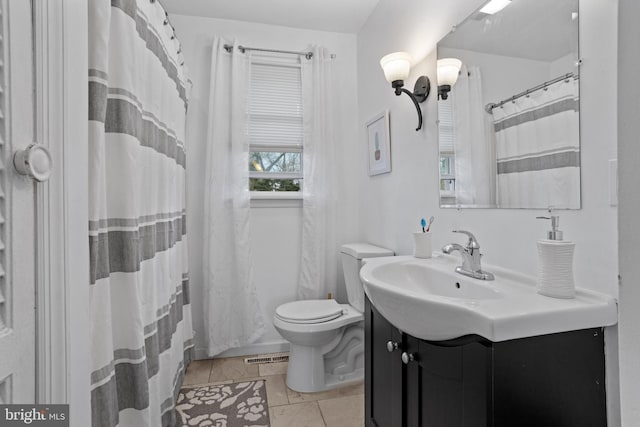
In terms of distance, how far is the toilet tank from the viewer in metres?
1.99

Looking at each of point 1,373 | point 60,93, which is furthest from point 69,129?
point 1,373

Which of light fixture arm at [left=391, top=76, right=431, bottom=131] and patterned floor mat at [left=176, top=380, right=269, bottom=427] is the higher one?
light fixture arm at [left=391, top=76, right=431, bottom=131]

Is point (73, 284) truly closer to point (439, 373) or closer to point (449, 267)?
point (439, 373)

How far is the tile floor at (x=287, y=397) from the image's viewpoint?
167cm

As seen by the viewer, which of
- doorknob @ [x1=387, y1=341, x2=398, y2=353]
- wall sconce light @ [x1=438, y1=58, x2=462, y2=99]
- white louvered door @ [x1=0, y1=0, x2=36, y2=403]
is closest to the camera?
white louvered door @ [x1=0, y1=0, x2=36, y2=403]

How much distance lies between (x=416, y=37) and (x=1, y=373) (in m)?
2.01

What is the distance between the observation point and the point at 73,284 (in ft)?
2.53

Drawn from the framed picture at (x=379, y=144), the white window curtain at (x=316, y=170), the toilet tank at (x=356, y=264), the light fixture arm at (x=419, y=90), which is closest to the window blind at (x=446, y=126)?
the light fixture arm at (x=419, y=90)

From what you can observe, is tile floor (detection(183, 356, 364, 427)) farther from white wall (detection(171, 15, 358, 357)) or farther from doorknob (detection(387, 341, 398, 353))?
doorknob (detection(387, 341, 398, 353))

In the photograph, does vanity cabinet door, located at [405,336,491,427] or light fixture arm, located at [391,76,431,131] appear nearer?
vanity cabinet door, located at [405,336,491,427]

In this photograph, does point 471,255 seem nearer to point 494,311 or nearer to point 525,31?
point 494,311

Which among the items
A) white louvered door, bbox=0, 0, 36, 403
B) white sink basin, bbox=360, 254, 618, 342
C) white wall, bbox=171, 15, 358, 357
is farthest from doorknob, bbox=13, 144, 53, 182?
white wall, bbox=171, 15, 358, 357

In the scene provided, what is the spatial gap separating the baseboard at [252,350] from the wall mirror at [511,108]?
1667 millimetres

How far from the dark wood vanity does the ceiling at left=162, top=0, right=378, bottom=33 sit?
222cm
